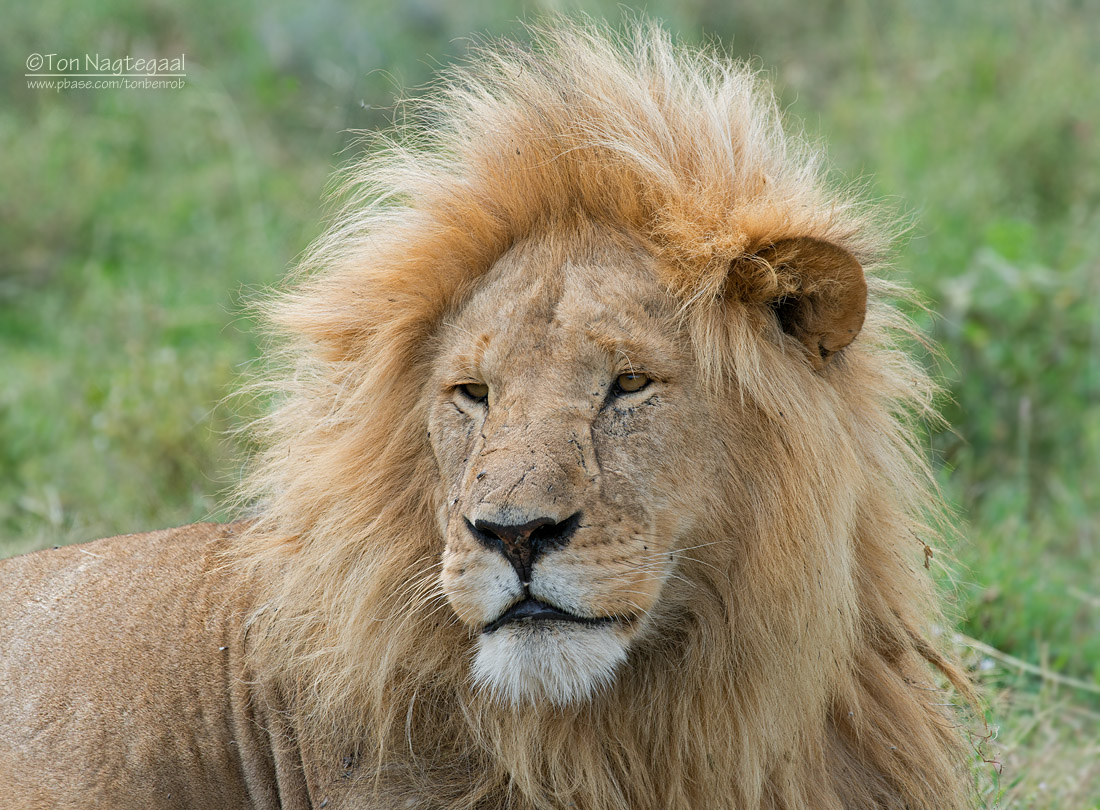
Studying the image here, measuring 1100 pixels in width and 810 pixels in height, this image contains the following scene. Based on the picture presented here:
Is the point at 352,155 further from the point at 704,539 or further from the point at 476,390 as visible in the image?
Answer: the point at 704,539

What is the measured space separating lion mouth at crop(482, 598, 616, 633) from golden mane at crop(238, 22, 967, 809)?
29 cm

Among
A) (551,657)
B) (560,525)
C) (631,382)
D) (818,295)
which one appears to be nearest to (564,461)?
(560,525)

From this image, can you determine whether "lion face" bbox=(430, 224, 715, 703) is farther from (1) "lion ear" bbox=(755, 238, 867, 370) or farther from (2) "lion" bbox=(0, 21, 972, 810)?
(1) "lion ear" bbox=(755, 238, 867, 370)

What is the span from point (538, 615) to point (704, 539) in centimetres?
38

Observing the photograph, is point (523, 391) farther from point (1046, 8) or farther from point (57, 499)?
point (1046, 8)

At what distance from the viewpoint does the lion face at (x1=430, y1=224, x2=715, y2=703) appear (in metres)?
2.06

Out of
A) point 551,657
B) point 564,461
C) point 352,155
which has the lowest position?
point 551,657

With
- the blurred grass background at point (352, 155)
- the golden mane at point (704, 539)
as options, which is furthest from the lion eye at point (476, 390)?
the blurred grass background at point (352, 155)

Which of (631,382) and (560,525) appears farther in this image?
(631,382)

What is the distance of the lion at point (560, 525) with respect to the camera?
7.22 feet

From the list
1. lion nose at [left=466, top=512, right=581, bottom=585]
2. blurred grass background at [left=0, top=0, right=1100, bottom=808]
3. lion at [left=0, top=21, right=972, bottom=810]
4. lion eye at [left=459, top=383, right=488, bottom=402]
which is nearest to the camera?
lion nose at [left=466, top=512, right=581, bottom=585]

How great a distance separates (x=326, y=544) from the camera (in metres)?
2.55

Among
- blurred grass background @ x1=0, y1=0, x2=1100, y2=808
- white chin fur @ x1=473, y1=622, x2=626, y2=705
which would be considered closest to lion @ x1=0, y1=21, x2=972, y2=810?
white chin fur @ x1=473, y1=622, x2=626, y2=705

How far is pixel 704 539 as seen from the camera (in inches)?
89.0
